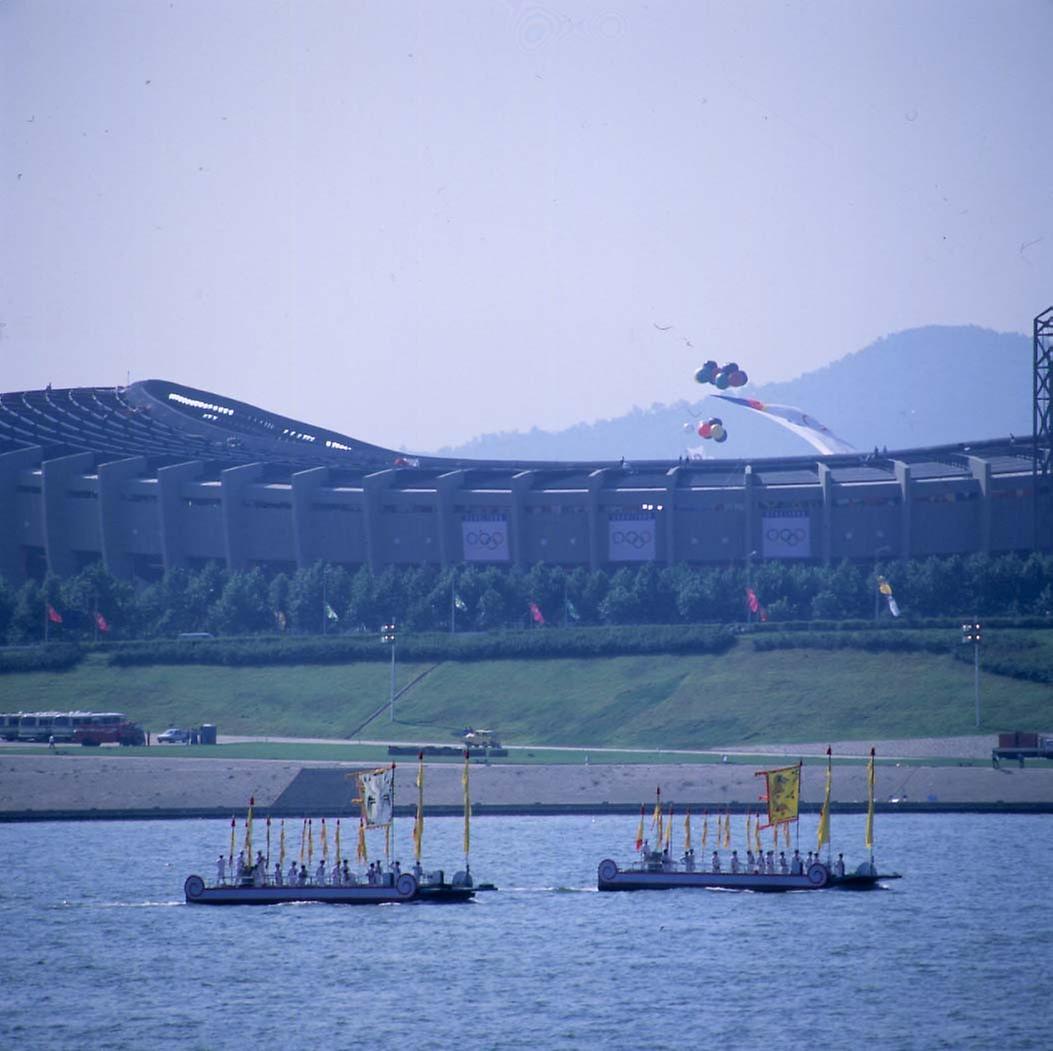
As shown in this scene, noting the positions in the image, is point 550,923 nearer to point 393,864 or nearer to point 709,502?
point 393,864

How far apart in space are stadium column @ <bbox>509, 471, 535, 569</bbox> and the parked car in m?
52.8

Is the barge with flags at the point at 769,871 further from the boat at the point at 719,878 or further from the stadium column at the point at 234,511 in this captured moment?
the stadium column at the point at 234,511

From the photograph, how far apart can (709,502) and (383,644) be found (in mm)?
40100

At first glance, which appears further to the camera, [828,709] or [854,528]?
[854,528]

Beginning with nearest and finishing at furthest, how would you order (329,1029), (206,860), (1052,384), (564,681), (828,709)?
(329,1029) < (206,860) < (828,709) < (564,681) < (1052,384)

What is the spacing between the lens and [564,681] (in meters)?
153

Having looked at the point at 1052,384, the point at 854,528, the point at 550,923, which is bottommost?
the point at 550,923

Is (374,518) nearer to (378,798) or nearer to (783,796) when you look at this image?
(378,798)

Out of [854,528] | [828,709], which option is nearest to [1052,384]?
[854,528]

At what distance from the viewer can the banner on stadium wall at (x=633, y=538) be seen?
193m

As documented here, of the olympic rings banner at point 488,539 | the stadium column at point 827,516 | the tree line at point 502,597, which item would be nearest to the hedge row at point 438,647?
the tree line at point 502,597

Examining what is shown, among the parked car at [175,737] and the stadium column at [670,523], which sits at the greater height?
the stadium column at [670,523]

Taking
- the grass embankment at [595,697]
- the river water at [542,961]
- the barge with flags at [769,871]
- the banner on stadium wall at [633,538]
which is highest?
the banner on stadium wall at [633,538]

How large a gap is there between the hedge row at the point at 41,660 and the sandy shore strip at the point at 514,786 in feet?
116
